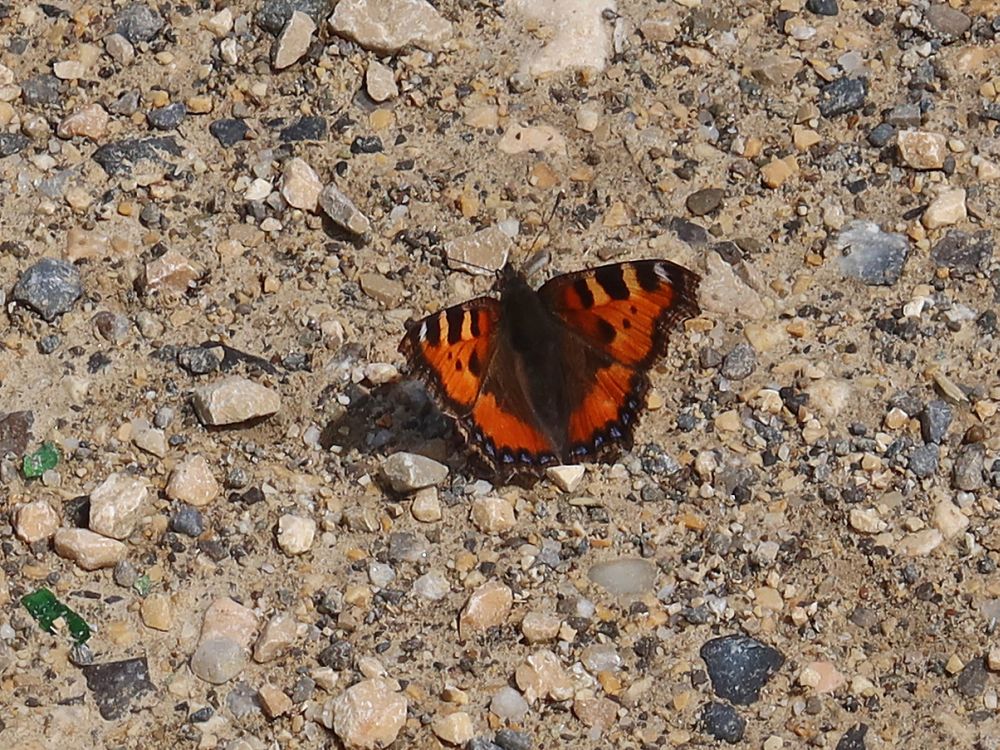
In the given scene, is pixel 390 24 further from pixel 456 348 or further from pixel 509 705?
pixel 509 705

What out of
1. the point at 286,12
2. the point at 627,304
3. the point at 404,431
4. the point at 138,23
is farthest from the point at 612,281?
the point at 138,23

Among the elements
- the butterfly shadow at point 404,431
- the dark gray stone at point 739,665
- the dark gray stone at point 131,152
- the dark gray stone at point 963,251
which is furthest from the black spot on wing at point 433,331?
the dark gray stone at point 963,251

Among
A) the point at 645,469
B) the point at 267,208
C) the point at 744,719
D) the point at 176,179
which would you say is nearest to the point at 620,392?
the point at 645,469

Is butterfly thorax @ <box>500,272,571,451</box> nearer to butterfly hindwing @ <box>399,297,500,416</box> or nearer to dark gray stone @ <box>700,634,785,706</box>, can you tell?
butterfly hindwing @ <box>399,297,500,416</box>

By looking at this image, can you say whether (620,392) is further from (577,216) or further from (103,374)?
(103,374)

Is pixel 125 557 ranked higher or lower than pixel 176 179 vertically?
lower

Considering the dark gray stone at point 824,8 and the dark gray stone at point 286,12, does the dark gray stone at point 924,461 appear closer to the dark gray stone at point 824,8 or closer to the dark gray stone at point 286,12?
the dark gray stone at point 824,8

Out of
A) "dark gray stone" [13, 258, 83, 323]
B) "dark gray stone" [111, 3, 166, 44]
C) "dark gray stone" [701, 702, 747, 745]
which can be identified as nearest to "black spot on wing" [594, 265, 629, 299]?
→ "dark gray stone" [701, 702, 747, 745]
